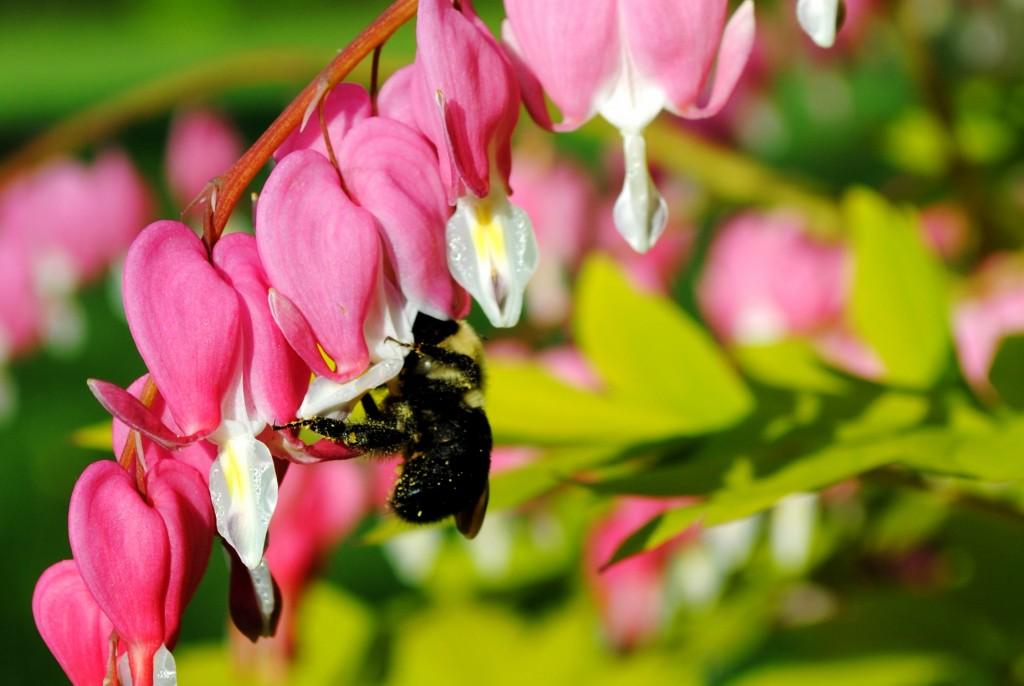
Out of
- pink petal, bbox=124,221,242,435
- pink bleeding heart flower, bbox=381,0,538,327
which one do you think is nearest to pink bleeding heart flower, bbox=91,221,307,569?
pink petal, bbox=124,221,242,435

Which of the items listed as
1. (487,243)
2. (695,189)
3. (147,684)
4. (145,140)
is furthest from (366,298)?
(145,140)

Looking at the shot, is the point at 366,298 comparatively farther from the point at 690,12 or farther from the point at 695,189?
the point at 695,189

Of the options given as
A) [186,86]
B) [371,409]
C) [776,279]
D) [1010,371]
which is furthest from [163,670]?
[776,279]

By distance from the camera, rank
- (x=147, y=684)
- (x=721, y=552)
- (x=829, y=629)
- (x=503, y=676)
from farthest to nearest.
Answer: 1. (x=503, y=676)
2. (x=721, y=552)
3. (x=829, y=629)
4. (x=147, y=684)

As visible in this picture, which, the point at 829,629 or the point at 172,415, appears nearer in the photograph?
the point at 172,415

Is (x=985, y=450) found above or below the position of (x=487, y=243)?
below

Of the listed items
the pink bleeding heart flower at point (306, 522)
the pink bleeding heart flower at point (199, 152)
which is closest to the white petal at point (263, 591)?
the pink bleeding heart flower at point (306, 522)

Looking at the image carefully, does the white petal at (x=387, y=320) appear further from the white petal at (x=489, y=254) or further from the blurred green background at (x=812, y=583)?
the blurred green background at (x=812, y=583)
